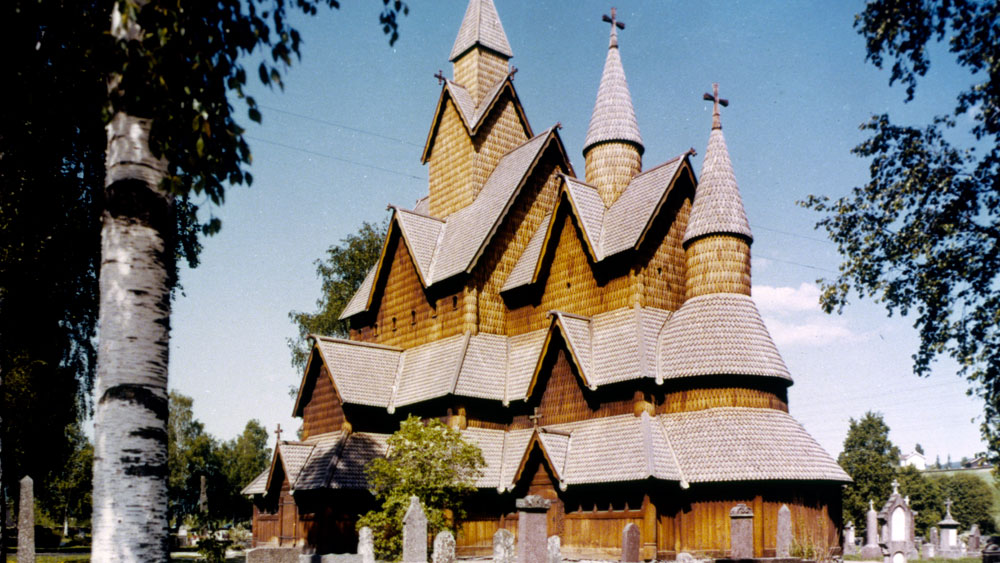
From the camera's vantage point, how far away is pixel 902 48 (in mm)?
14320

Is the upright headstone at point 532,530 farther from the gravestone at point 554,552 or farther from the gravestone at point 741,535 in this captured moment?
the gravestone at point 741,535

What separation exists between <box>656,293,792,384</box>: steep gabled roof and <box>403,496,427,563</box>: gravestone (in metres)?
9.49

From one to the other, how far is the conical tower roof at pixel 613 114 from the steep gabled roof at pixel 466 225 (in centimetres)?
169

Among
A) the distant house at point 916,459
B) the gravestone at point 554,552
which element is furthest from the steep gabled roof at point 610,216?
the distant house at point 916,459

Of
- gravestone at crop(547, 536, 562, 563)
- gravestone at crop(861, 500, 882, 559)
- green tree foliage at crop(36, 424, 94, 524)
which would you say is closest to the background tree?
gravestone at crop(547, 536, 562, 563)

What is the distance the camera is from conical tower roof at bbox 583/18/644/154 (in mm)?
32156

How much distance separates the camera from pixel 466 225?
33.1 metres

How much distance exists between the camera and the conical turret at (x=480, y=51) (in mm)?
36438

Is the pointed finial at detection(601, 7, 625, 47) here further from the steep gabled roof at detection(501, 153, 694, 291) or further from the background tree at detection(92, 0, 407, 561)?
the background tree at detection(92, 0, 407, 561)

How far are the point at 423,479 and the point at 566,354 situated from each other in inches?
251

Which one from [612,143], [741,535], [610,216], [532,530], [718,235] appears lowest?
[741,535]

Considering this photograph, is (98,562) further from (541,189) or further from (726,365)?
(541,189)

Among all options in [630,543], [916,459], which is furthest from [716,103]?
[916,459]

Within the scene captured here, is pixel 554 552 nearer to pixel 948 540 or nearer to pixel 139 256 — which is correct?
pixel 139 256
